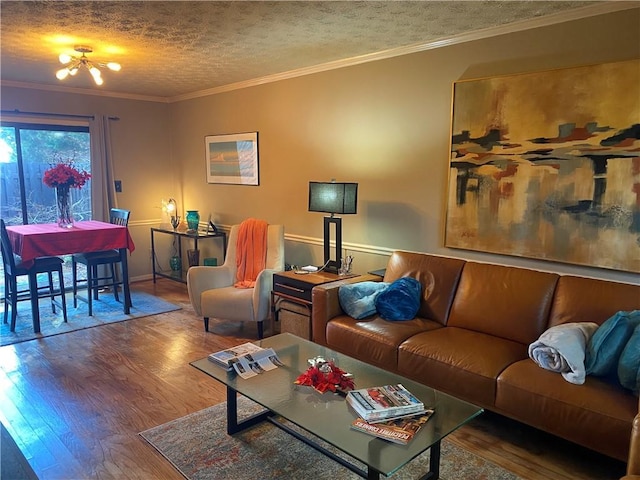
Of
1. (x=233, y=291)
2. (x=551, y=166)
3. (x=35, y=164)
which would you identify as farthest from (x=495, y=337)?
(x=35, y=164)

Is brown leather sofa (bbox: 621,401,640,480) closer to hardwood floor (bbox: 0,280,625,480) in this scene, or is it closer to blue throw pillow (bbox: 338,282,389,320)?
hardwood floor (bbox: 0,280,625,480)

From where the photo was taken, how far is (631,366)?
2080 millimetres

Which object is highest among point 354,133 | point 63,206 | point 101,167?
point 354,133

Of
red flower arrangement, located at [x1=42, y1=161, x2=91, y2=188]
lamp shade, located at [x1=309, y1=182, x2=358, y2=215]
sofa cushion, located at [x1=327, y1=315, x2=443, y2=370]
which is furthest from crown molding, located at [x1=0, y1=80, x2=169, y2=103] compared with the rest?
sofa cushion, located at [x1=327, y1=315, x2=443, y2=370]

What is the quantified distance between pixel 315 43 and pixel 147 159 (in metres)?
3.50

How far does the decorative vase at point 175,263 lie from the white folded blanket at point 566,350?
4.74m

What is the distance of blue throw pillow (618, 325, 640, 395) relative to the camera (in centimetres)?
206

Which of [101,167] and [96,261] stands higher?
[101,167]

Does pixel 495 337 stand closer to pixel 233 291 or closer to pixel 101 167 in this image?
pixel 233 291

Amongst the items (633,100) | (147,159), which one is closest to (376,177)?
(633,100)

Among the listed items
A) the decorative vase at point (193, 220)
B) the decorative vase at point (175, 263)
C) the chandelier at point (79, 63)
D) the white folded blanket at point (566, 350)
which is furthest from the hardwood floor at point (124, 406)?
the chandelier at point (79, 63)

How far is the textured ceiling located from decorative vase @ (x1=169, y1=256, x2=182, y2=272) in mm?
2535

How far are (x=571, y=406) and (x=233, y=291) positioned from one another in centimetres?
285

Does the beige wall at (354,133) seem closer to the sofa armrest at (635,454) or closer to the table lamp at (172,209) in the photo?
the table lamp at (172,209)
